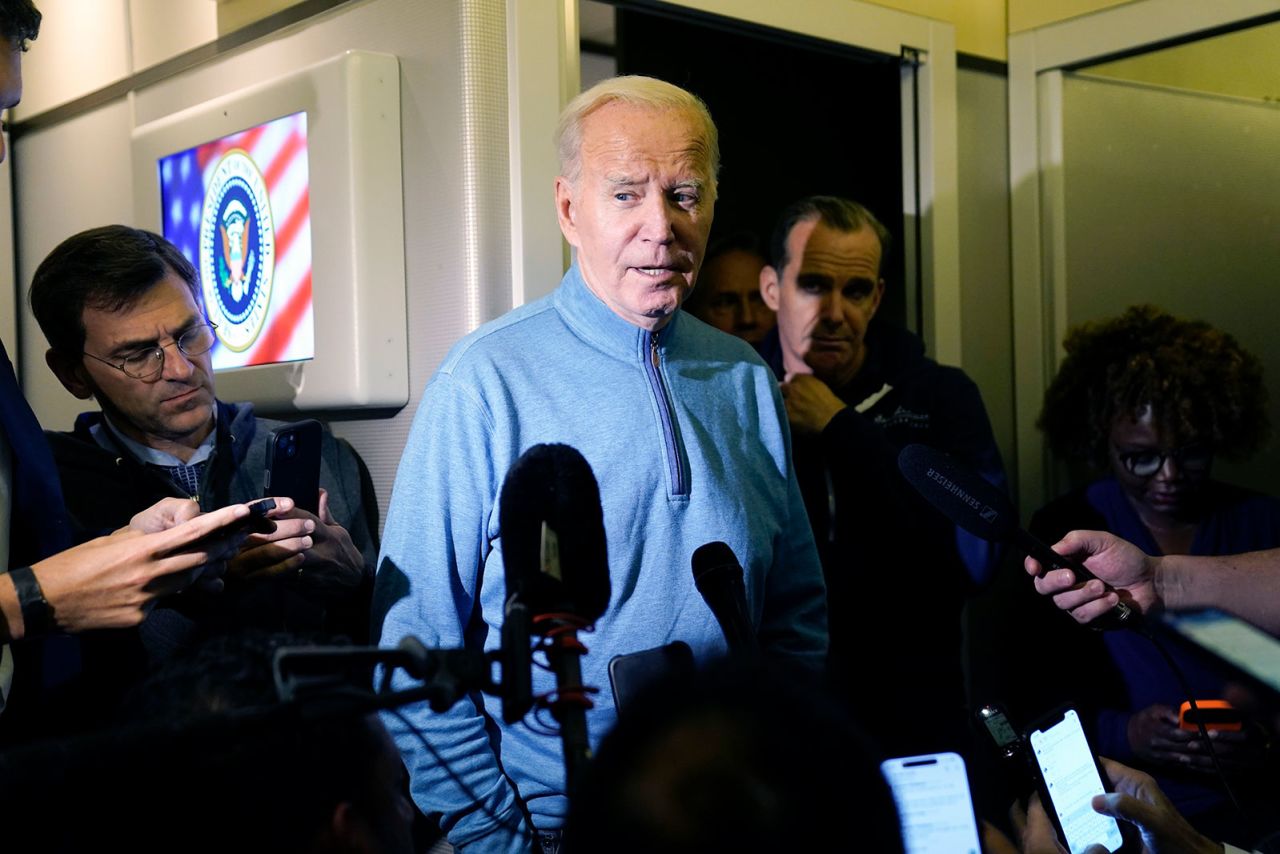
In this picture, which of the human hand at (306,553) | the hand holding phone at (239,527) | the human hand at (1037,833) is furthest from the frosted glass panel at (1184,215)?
the hand holding phone at (239,527)

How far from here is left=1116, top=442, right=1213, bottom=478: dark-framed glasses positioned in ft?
9.01

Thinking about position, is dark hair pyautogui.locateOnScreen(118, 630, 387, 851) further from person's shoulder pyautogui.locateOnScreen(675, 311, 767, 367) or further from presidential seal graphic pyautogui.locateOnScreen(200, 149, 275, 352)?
presidential seal graphic pyautogui.locateOnScreen(200, 149, 275, 352)

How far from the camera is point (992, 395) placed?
11.4ft

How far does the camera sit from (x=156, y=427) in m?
2.18

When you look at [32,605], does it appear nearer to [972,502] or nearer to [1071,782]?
[972,502]

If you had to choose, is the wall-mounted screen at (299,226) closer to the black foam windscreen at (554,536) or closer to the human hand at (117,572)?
the human hand at (117,572)

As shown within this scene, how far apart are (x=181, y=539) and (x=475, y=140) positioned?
1051mm

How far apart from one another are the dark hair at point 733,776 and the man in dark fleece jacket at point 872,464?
71.4 inches

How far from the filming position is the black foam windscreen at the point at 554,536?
1087mm

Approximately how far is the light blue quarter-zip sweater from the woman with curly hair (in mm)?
1057

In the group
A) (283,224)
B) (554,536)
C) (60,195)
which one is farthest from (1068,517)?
(60,195)

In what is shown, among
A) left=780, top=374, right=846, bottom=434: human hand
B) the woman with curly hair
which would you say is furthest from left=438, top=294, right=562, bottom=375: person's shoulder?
the woman with curly hair

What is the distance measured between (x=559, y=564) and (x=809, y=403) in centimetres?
149

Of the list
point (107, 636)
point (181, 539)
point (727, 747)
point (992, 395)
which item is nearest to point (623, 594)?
point (181, 539)
